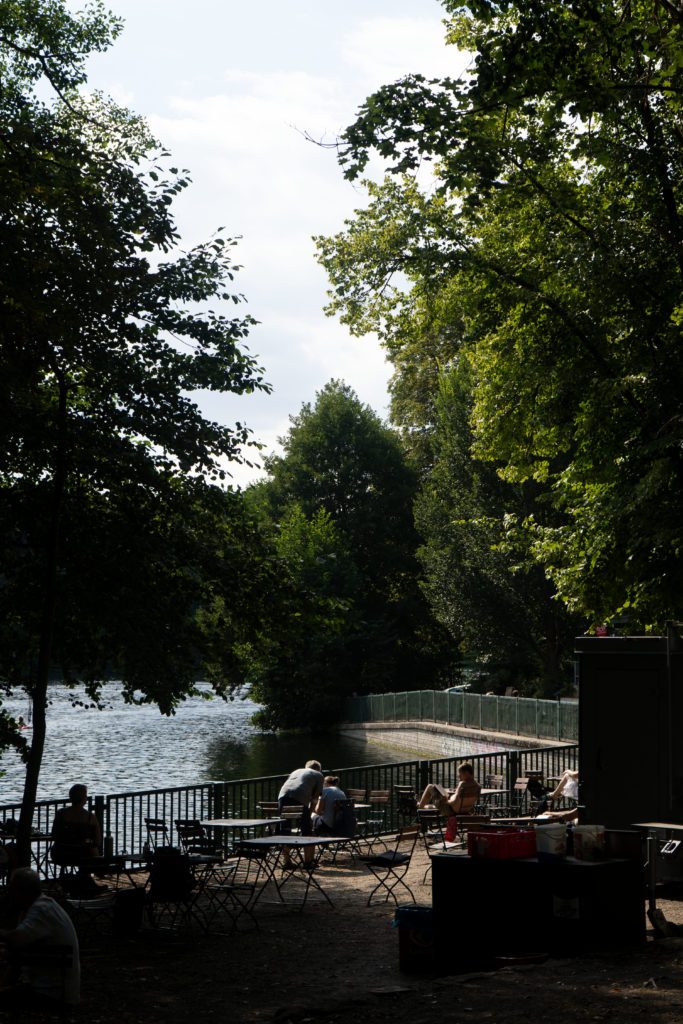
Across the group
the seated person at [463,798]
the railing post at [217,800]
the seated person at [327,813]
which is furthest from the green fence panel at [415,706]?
the seated person at [327,813]

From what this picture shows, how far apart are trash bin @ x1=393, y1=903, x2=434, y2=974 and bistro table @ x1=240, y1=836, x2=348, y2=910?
117 inches

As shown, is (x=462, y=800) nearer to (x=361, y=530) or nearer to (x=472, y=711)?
(x=472, y=711)

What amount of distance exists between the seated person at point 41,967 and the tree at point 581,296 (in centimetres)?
968

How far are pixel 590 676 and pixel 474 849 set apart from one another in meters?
4.48

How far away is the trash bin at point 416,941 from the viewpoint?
10.9 m

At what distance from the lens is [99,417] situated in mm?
16031

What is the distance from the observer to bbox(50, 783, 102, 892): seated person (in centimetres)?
1320

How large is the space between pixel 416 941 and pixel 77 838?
541cm

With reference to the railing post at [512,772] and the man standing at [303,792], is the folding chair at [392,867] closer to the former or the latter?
the man standing at [303,792]

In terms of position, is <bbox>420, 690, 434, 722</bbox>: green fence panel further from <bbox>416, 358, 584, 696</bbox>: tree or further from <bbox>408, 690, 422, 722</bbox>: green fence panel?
<bbox>416, 358, 584, 696</bbox>: tree

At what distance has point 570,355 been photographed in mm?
19812

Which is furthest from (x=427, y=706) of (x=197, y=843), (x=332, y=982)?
(x=332, y=982)

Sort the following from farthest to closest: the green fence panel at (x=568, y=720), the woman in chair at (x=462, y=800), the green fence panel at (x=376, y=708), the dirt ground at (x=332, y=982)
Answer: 1. the green fence panel at (x=376, y=708)
2. the green fence panel at (x=568, y=720)
3. the woman in chair at (x=462, y=800)
4. the dirt ground at (x=332, y=982)

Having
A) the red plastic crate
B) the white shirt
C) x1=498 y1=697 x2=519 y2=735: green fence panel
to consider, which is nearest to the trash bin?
the red plastic crate
